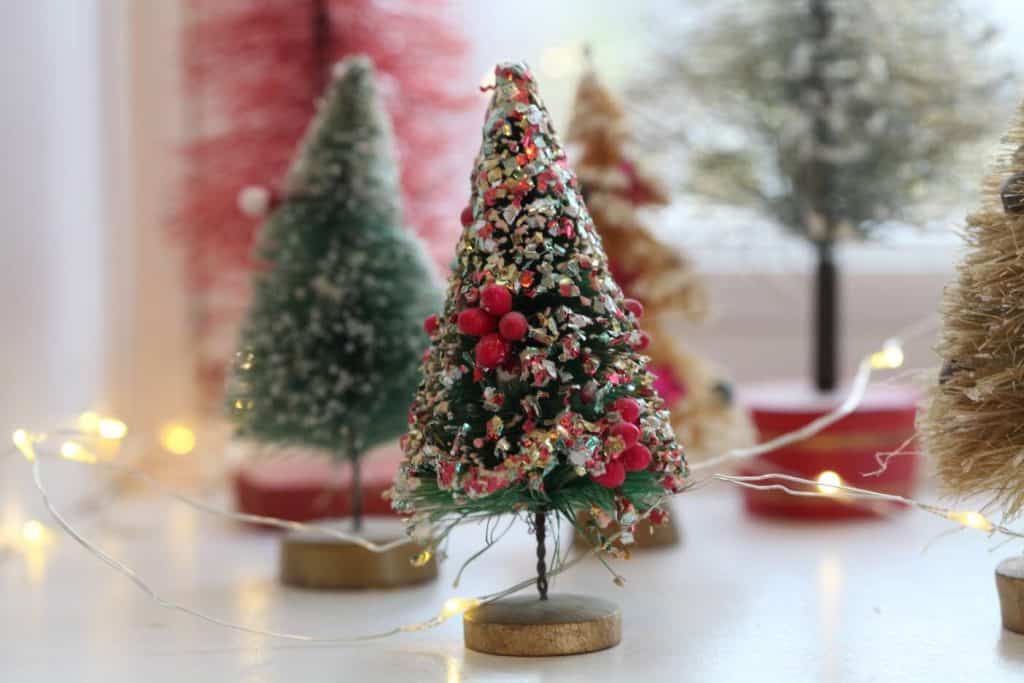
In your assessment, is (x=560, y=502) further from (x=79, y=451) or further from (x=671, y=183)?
(x=671, y=183)

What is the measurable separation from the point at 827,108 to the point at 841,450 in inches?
20.9

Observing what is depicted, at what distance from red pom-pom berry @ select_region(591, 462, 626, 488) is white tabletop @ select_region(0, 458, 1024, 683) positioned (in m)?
0.17

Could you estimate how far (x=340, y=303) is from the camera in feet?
5.58

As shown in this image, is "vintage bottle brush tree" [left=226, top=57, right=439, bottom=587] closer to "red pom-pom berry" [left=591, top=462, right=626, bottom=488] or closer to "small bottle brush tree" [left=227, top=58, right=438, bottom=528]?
"small bottle brush tree" [left=227, top=58, right=438, bottom=528]

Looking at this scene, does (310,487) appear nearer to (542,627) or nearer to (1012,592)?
(542,627)

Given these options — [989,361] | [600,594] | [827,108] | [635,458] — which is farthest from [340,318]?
[827,108]

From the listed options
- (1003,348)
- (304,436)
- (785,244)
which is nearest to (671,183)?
(785,244)

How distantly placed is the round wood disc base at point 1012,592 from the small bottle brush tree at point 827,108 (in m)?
0.85

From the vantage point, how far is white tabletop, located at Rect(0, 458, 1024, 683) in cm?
127

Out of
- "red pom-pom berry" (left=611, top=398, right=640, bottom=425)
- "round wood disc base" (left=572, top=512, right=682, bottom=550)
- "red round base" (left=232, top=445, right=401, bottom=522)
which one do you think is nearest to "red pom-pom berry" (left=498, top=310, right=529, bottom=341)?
"red pom-pom berry" (left=611, top=398, right=640, bottom=425)

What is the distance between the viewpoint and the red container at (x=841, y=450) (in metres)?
2.07

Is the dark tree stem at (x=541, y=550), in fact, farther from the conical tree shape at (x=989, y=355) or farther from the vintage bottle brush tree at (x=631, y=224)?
the vintage bottle brush tree at (x=631, y=224)

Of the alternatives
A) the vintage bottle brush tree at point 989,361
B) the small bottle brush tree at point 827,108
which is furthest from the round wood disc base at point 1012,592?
the small bottle brush tree at point 827,108

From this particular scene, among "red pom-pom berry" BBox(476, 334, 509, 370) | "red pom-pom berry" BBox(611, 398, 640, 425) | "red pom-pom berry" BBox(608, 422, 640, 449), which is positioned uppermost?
"red pom-pom berry" BBox(476, 334, 509, 370)
